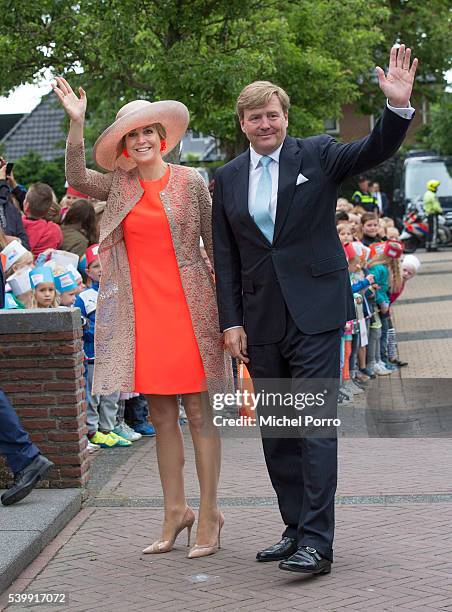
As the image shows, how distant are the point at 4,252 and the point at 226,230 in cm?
338

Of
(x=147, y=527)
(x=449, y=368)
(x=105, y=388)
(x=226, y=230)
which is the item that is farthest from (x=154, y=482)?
(x=449, y=368)

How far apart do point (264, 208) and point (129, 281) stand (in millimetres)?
834

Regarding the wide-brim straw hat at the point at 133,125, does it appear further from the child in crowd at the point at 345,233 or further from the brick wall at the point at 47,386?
the child in crowd at the point at 345,233

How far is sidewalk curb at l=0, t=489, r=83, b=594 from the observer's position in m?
5.61

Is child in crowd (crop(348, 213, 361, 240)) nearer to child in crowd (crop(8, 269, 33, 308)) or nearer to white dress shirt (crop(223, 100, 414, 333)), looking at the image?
child in crowd (crop(8, 269, 33, 308))

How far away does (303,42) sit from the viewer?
22.7 meters

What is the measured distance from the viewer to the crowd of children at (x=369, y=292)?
11.4 meters

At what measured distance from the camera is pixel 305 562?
5.25 m

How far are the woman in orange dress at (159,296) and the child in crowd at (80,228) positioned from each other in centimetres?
Result: 435

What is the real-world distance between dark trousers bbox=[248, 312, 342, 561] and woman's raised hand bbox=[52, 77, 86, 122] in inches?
53.6

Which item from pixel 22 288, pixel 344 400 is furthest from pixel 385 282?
pixel 22 288

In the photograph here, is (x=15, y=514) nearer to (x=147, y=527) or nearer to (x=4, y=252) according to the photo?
(x=147, y=527)

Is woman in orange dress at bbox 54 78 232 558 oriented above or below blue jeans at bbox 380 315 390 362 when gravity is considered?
above

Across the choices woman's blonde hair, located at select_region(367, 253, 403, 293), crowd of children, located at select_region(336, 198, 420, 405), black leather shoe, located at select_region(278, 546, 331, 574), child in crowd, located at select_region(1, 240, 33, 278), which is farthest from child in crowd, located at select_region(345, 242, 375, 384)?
black leather shoe, located at select_region(278, 546, 331, 574)
